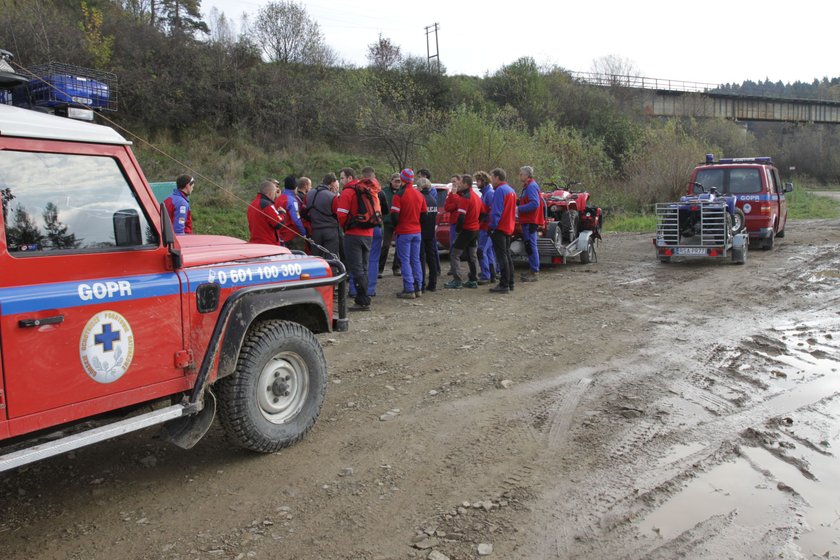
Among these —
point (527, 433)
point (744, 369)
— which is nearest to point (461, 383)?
point (527, 433)

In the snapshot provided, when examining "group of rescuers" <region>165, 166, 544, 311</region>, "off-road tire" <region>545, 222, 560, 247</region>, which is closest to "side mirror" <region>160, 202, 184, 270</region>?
"group of rescuers" <region>165, 166, 544, 311</region>

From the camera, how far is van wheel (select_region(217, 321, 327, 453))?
417cm

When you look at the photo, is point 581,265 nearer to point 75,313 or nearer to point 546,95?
point 75,313

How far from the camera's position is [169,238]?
3.73 metres

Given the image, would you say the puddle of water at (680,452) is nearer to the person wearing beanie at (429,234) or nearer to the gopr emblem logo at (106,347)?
the gopr emblem logo at (106,347)

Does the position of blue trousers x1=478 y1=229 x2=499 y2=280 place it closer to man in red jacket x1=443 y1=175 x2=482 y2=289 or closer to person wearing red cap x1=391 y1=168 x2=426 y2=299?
man in red jacket x1=443 y1=175 x2=482 y2=289

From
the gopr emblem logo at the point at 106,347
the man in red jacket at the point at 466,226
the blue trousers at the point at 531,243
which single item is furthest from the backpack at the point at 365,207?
the gopr emblem logo at the point at 106,347

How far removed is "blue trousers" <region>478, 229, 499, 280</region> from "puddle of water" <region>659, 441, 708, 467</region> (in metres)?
7.49

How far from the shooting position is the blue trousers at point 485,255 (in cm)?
1188

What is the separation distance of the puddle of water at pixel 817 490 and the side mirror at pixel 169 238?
12.4ft

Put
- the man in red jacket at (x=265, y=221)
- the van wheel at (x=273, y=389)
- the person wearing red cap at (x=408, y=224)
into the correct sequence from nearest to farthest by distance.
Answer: the van wheel at (x=273, y=389), the man in red jacket at (x=265, y=221), the person wearing red cap at (x=408, y=224)

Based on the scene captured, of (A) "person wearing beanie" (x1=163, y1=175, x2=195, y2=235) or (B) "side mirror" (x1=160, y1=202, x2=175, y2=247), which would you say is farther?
(A) "person wearing beanie" (x1=163, y1=175, x2=195, y2=235)

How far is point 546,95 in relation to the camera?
151 feet

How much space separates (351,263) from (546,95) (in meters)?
40.2
